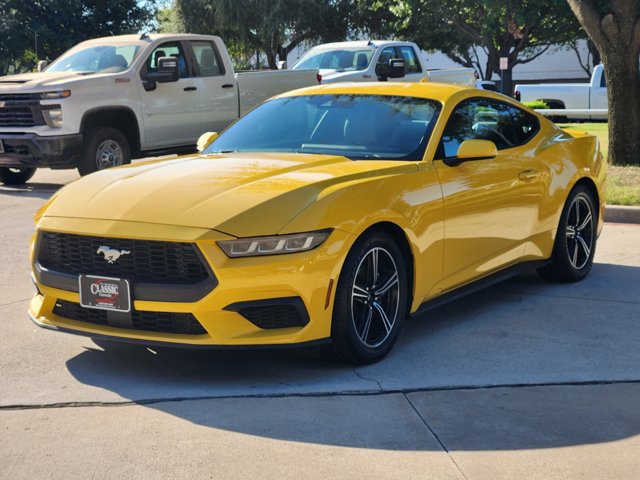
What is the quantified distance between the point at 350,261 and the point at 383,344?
0.61 m

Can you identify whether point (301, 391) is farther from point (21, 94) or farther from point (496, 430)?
point (21, 94)

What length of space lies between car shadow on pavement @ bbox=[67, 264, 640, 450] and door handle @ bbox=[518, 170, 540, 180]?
3.14ft

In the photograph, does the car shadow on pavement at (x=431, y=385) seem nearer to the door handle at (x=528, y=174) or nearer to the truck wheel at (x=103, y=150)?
the door handle at (x=528, y=174)

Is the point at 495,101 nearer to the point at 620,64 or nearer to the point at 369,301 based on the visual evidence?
the point at 369,301

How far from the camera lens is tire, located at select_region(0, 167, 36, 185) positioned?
46.8 feet

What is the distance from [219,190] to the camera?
5.33 m

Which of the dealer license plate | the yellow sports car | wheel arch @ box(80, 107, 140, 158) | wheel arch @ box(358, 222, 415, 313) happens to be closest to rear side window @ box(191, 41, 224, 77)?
wheel arch @ box(80, 107, 140, 158)

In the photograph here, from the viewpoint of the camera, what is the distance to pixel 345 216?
5219mm

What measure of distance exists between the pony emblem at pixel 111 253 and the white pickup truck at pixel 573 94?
23.7 m

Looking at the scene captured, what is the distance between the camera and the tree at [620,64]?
1344 centimetres

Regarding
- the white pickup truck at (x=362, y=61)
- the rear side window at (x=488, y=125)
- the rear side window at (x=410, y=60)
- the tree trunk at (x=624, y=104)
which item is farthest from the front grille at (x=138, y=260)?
the rear side window at (x=410, y=60)

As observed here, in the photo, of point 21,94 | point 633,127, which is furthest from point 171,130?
point 633,127

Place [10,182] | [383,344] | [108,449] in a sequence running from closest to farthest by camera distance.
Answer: [108,449] → [383,344] → [10,182]

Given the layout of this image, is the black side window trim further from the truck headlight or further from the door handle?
the truck headlight
